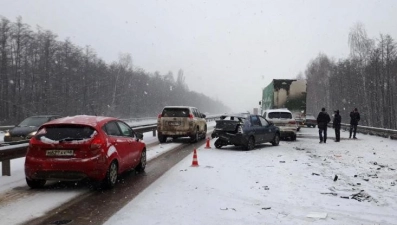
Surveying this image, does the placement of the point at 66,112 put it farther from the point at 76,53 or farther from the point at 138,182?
the point at 138,182

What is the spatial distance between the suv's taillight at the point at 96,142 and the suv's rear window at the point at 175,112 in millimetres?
10798

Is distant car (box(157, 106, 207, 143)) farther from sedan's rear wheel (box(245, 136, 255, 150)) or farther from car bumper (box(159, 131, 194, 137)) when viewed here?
sedan's rear wheel (box(245, 136, 255, 150))

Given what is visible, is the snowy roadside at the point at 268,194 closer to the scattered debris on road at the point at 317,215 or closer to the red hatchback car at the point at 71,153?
the scattered debris on road at the point at 317,215

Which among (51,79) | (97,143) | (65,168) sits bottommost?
(65,168)

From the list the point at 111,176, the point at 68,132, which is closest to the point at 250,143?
the point at 111,176

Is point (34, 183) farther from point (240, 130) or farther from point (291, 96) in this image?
point (291, 96)

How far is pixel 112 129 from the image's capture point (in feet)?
27.9

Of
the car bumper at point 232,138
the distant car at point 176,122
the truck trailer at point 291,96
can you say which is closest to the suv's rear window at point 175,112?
the distant car at point 176,122

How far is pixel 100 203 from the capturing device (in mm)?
6625

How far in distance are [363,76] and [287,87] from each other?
4240 centimetres

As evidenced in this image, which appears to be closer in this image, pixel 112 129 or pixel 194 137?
pixel 112 129

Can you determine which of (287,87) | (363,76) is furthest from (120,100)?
(287,87)

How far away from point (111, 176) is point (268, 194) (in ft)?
11.6

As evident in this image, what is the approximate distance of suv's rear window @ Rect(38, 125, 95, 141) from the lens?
24.6 feet
